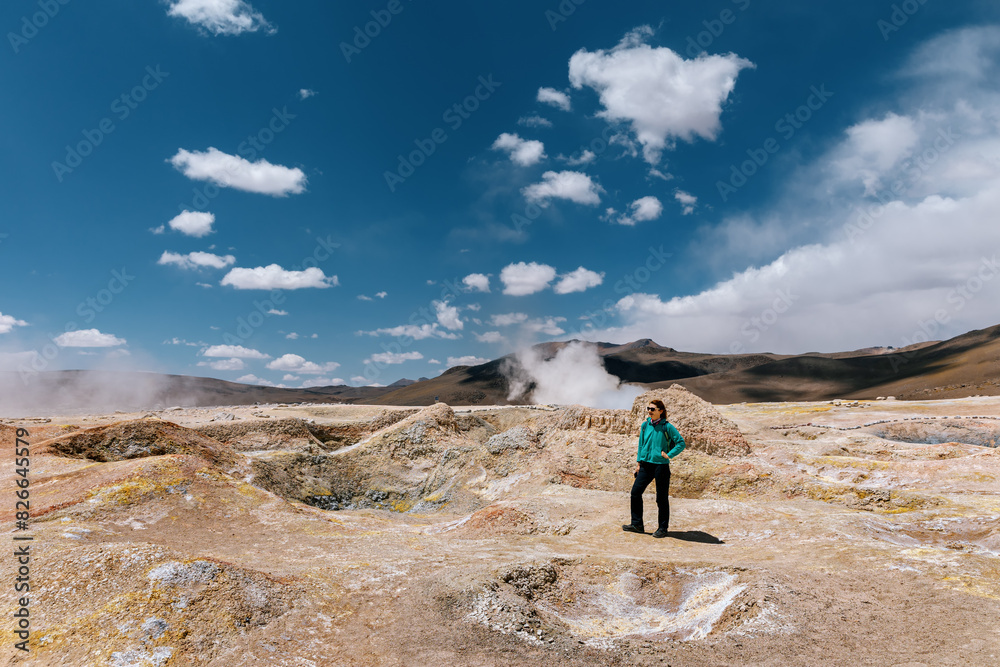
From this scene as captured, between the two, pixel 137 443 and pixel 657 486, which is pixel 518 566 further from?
pixel 137 443

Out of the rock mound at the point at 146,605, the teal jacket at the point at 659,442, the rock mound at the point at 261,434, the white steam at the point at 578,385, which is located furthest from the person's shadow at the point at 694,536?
the white steam at the point at 578,385

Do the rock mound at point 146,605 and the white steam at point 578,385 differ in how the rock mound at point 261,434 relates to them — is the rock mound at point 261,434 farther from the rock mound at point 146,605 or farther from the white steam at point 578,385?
the white steam at point 578,385

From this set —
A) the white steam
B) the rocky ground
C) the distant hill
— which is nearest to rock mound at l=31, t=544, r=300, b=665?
the rocky ground

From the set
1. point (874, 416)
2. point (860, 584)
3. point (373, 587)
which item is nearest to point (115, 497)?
point (373, 587)

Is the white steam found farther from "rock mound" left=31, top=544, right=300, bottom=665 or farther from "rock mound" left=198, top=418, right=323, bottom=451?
"rock mound" left=31, top=544, right=300, bottom=665

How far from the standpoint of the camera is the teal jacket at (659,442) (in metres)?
9.44

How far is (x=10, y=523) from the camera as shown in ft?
29.0

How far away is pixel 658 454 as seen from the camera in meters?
9.45

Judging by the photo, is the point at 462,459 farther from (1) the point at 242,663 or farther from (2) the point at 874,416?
(2) the point at 874,416

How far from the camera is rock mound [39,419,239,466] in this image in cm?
1537

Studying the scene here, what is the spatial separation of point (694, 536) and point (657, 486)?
146cm

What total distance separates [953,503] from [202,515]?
634 inches

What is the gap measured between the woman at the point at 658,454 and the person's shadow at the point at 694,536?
0.34 metres

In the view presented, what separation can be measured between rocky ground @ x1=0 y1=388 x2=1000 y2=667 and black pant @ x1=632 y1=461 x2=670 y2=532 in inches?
19.8
